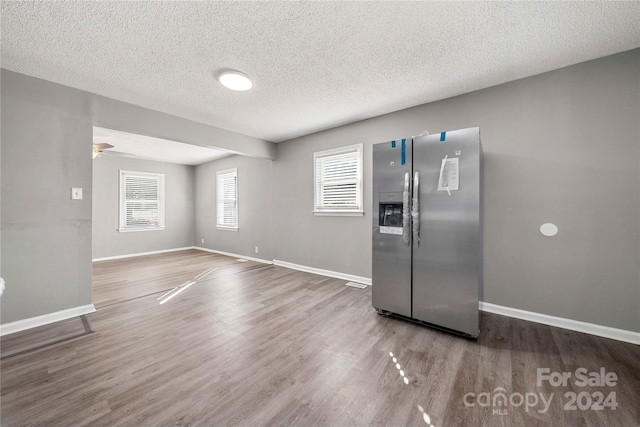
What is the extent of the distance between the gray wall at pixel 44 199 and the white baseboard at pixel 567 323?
473 cm

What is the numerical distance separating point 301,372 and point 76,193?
10.4 ft

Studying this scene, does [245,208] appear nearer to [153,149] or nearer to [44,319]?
[153,149]

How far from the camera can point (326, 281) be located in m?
3.99

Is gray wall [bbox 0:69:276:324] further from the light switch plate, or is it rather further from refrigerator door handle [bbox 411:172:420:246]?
refrigerator door handle [bbox 411:172:420:246]

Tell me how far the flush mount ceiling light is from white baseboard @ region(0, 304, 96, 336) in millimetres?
3013

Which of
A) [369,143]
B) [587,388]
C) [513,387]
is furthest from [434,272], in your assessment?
[369,143]

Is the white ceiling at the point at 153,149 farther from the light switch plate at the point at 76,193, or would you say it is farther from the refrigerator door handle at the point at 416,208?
the refrigerator door handle at the point at 416,208

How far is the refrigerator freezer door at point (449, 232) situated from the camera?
2.17m

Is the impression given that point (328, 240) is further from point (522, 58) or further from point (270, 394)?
point (522, 58)

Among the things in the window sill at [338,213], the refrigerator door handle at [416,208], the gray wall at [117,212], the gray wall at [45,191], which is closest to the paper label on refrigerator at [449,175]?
the refrigerator door handle at [416,208]

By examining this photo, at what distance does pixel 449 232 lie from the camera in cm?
229

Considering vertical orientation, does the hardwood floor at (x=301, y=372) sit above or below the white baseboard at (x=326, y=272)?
below

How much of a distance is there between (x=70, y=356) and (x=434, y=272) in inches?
127

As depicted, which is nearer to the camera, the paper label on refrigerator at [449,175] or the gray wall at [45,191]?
the paper label on refrigerator at [449,175]
